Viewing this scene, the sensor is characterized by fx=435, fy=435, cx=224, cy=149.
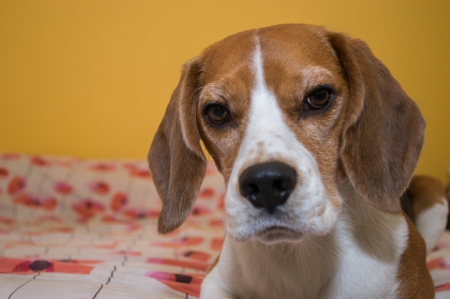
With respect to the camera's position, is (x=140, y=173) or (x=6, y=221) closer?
(x=6, y=221)

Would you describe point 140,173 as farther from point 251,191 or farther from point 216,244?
point 251,191

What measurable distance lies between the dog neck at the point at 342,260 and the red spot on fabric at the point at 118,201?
288 cm

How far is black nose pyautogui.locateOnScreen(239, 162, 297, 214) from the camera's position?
117 centimetres

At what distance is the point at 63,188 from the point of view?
435 cm

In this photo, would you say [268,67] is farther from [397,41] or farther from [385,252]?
[397,41]

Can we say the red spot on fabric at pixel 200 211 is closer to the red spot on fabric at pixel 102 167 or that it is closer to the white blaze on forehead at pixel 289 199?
the red spot on fabric at pixel 102 167

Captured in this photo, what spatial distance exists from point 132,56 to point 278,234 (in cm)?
385

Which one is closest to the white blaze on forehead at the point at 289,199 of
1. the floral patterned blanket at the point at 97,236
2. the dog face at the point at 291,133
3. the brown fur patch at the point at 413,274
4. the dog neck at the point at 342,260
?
the dog face at the point at 291,133

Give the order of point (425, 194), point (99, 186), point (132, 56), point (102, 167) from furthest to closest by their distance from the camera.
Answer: point (132, 56), point (102, 167), point (99, 186), point (425, 194)

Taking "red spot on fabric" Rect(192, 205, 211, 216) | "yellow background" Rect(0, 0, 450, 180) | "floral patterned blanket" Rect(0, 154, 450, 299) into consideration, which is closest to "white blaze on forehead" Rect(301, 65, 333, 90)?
"floral patterned blanket" Rect(0, 154, 450, 299)

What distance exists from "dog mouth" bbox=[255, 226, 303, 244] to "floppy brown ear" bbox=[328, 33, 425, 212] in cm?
35

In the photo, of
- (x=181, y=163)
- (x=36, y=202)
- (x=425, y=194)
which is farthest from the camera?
(x=36, y=202)

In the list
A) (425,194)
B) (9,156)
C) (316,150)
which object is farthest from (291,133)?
(9,156)

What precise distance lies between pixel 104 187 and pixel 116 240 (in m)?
1.15
